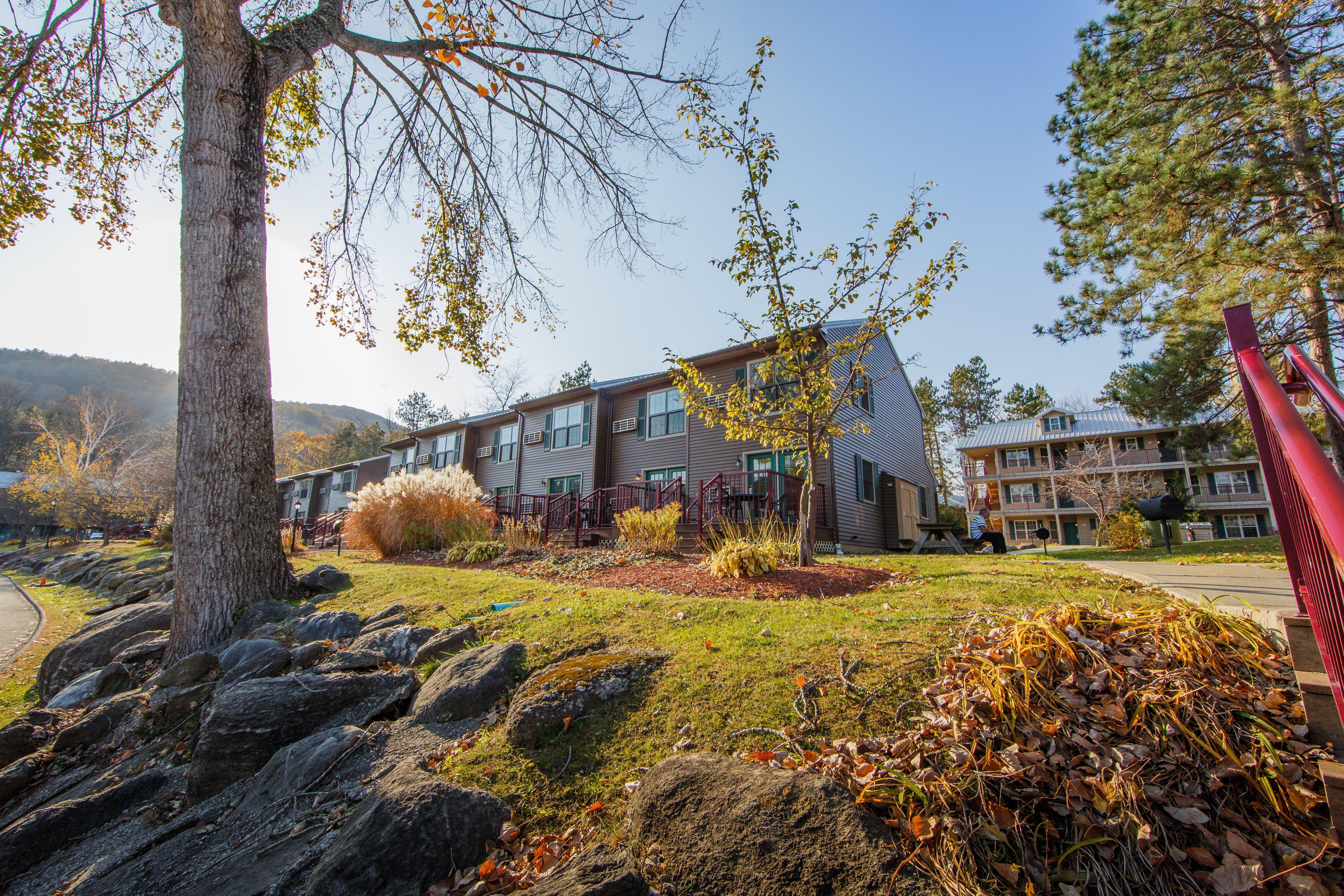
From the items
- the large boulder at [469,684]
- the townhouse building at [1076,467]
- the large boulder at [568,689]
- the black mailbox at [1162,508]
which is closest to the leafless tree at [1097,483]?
the townhouse building at [1076,467]

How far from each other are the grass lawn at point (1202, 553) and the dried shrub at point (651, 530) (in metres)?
5.86

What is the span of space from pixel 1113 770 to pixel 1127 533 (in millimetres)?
15992

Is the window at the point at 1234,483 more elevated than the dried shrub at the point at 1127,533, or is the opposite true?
the window at the point at 1234,483

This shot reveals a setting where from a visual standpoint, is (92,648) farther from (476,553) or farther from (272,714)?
(272,714)

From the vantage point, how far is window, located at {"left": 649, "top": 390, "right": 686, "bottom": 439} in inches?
651

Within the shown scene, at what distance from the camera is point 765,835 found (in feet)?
6.06

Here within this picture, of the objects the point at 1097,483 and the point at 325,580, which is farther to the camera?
the point at 1097,483

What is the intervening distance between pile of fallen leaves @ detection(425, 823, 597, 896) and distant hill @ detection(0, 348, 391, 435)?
311 feet

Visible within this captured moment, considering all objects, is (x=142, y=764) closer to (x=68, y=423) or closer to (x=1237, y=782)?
(x=1237, y=782)

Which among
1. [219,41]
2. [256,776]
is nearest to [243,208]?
[219,41]

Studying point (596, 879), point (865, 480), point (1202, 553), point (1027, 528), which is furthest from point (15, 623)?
point (1027, 528)

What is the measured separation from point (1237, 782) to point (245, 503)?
288 inches

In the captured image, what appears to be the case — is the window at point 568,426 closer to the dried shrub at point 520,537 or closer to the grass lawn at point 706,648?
the dried shrub at point 520,537

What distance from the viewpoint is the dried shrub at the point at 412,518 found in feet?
38.1
